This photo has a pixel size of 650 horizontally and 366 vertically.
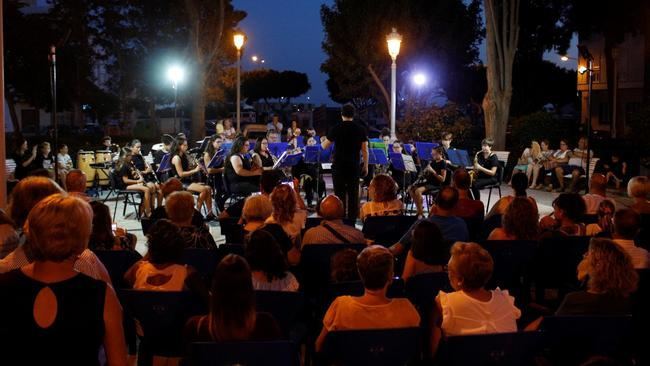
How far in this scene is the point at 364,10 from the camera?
32.9 m

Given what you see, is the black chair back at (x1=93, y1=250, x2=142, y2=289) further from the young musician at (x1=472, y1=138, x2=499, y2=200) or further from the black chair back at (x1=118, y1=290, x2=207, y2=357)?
the young musician at (x1=472, y1=138, x2=499, y2=200)

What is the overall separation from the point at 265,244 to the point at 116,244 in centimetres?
156

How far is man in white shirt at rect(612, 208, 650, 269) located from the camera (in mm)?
5160

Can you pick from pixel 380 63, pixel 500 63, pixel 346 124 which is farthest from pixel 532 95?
pixel 346 124

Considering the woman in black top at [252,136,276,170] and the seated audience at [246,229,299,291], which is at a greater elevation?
the woman in black top at [252,136,276,170]

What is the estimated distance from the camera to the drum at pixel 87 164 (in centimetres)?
1585

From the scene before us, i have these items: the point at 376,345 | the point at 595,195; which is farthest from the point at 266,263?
the point at 595,195

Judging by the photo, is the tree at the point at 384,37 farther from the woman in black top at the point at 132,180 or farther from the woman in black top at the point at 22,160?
the woman in black top at the point at 132,180

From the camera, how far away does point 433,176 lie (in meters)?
11.9

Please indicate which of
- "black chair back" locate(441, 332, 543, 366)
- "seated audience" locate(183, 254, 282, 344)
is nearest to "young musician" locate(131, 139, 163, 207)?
"seated audience" locate(183, 254, 282, 344)

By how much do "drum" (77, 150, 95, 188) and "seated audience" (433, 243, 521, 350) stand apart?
13.2 metres

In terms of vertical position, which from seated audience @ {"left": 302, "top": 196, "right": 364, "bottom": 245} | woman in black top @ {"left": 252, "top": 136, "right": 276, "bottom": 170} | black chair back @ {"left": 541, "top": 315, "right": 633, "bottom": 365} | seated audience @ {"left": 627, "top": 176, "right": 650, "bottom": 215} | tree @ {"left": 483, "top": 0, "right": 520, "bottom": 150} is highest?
tree @ {"left": 483, "top": 0, "right": 520, "bottom": 150}

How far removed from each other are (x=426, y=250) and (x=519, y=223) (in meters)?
1.20

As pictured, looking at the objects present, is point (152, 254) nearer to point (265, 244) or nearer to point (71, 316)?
point (265, 244)
